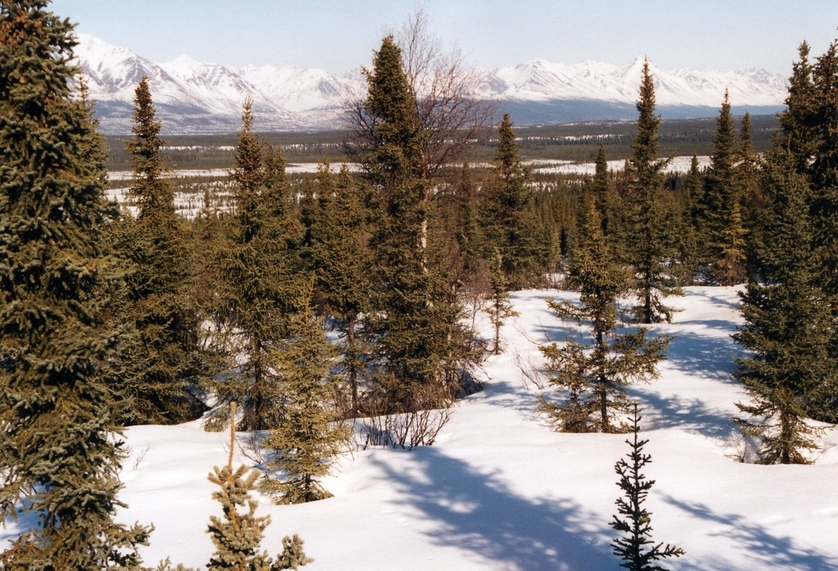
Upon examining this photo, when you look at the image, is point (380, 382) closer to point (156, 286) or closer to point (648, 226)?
point (156, 286)

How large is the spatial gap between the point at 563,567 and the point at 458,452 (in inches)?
192

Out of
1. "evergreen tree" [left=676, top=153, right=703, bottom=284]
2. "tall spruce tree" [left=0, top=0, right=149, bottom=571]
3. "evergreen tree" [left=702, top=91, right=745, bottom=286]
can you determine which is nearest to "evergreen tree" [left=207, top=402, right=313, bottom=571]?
"tall spruce tree" [left=0, top=0, right=149, bottom=571]

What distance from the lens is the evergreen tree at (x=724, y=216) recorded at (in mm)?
40156

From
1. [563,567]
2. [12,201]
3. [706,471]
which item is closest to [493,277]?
[706,471]

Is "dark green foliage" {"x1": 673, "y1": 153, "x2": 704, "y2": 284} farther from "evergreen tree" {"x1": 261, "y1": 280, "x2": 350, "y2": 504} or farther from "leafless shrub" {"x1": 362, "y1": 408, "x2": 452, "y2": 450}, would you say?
"evergreen tree" {"x1": 261, "y1": 280, "x2": 350, "y2": 504}

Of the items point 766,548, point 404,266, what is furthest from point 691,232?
point 766,548

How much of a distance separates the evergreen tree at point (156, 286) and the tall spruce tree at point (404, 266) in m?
6.34

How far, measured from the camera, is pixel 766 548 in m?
7.03

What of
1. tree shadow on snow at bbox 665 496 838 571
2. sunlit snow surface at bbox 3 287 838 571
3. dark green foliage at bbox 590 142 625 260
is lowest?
sunlit snow surface at bbox 3 287 838 571

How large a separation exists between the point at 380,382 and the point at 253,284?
462 cm

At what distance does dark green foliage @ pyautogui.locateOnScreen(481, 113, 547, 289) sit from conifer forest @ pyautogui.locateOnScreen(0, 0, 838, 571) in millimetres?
12659

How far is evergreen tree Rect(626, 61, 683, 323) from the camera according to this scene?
1110 inches

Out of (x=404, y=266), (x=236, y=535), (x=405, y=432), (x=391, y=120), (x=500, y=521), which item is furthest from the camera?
(x=391, y=120)

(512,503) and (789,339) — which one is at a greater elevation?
(789,339)
